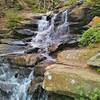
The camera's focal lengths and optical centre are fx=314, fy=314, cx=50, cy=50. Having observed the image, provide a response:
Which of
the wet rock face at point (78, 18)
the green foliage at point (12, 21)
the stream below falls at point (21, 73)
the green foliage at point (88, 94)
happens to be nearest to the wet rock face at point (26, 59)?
the stream below falls at point (21, 73)

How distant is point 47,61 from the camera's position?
8.75 meters

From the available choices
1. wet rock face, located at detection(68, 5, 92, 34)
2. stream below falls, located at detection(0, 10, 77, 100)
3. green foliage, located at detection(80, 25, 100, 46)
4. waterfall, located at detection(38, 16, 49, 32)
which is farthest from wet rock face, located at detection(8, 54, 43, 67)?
waterfall, located at detection(38, 16, 49, 32)

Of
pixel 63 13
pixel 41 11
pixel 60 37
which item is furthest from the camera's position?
pixel 41 11

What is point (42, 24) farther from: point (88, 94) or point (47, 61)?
point (88, 94)

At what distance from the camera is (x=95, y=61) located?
22.4ft

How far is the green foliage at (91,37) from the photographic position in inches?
337

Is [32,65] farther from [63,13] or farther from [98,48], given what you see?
[63,13]

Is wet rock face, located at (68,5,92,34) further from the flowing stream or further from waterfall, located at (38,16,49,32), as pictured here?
waterfall, located at (38,16,49,32)

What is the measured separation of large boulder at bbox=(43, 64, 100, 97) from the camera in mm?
6224


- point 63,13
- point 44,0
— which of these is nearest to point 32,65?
point 63,13

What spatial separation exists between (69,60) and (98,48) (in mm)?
835

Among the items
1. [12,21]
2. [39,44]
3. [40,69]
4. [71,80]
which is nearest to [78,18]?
[39,44]

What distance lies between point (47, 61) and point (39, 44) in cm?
280

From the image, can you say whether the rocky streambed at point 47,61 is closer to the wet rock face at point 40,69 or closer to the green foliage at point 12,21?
the wet rock face at point 40,69
